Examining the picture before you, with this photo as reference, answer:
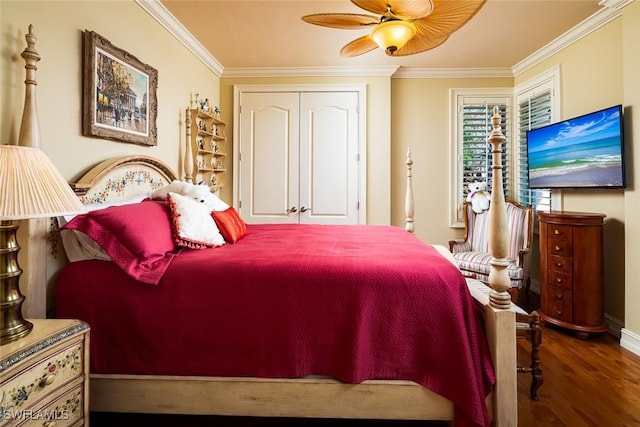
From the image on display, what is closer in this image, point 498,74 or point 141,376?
point 141,376

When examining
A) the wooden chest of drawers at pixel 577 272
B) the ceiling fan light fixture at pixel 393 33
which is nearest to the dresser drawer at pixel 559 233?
the wooden chest of drawers at pixel 577 272

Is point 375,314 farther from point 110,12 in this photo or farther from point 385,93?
point 385,93

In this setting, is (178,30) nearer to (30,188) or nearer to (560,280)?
(30,188)

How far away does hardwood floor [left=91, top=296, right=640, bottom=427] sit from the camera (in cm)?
164

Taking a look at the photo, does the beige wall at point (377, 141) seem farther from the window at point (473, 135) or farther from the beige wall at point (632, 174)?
the beige wall at point (632, 174)

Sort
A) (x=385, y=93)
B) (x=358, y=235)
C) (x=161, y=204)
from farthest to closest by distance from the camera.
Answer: (x=385, y=93) < (x=358, y=235) < (x=161, y=204)

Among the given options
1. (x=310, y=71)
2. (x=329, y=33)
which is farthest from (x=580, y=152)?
(x=310, y=71)

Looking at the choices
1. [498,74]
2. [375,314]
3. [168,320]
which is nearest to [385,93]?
[498,74]

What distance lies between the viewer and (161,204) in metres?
1.94

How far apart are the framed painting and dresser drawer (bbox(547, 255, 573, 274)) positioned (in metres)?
3.30

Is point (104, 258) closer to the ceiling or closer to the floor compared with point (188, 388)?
closer to the ceiling

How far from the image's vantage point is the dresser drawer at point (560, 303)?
2.61 m

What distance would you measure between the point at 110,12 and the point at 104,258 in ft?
5.38

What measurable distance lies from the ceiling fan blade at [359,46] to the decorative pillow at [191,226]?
5.03 feet
